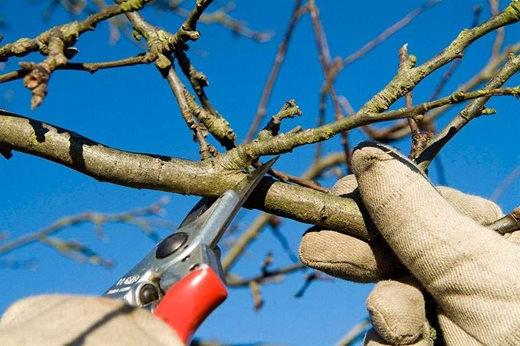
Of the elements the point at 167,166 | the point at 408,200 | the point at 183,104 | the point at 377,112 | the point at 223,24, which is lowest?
the point at 408,200

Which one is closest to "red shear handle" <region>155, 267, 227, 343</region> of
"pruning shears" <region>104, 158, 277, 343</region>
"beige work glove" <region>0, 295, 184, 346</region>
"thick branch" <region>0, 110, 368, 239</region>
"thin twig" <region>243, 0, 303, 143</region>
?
"pruning shears" <region>104, 158, 277, 343</region>

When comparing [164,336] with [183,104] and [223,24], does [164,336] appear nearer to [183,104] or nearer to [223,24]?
[183,104]

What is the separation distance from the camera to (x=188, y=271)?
A: 121cm

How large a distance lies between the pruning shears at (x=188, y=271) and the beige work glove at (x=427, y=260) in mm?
201

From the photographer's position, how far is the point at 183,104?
61.4 inches

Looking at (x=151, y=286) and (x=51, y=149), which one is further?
(x=51, y=149)

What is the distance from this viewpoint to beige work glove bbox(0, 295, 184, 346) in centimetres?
87

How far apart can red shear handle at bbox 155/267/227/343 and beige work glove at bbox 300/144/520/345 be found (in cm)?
36

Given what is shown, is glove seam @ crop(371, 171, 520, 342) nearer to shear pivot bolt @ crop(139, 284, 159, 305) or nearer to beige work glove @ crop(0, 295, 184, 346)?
shear pivot bolt @ crop(139, 284, 159, 305)

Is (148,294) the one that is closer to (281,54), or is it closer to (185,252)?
(185,252)

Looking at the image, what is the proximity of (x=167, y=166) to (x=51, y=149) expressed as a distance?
0.65ft

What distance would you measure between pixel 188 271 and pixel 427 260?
0.42 metres

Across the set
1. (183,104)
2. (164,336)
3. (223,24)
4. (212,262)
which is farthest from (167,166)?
(223,24)

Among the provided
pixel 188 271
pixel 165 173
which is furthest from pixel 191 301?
pixel 165 173
